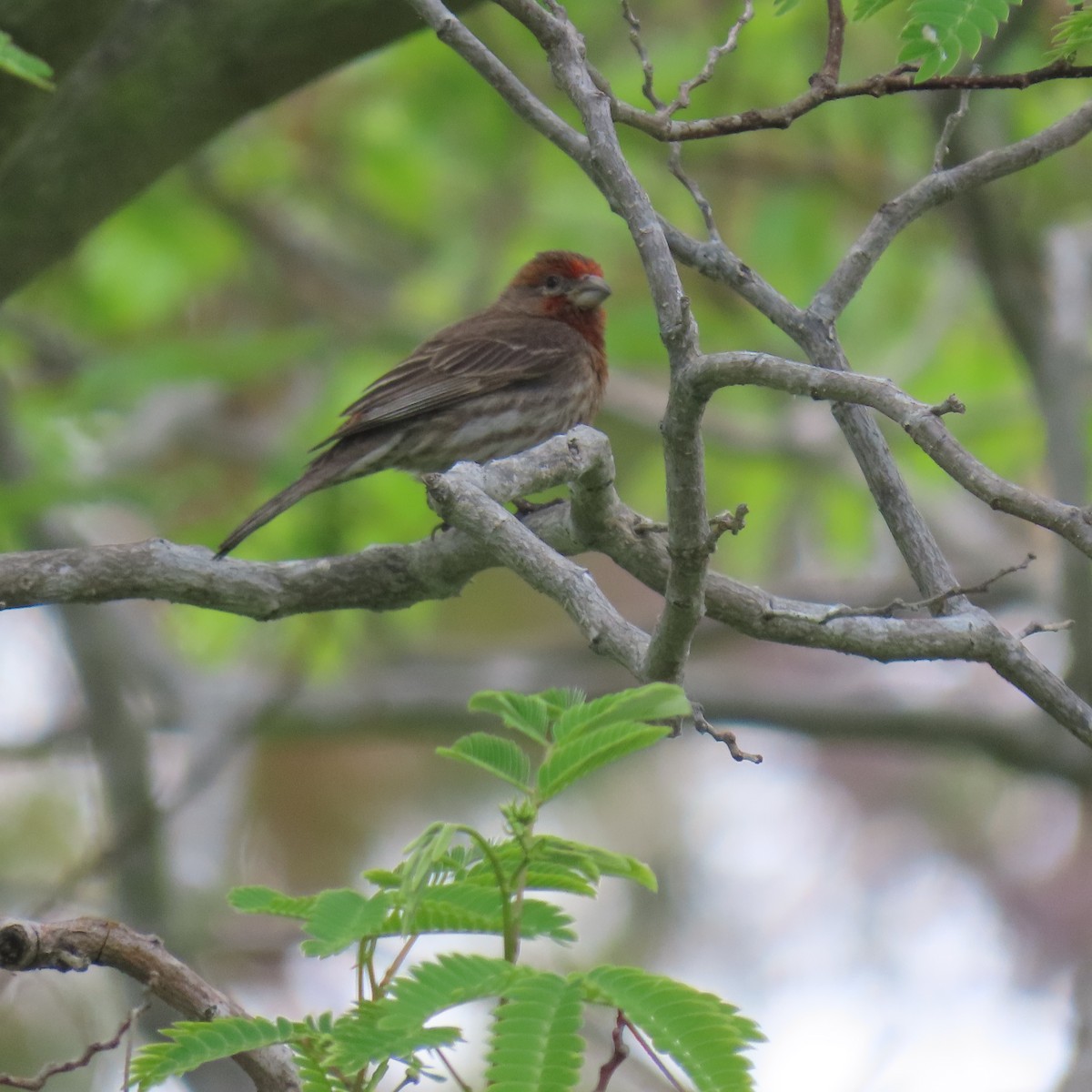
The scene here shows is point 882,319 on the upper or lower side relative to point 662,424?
upper

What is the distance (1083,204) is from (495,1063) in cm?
792

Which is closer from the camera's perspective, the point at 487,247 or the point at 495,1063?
the point at 495,1063

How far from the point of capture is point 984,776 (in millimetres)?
13203

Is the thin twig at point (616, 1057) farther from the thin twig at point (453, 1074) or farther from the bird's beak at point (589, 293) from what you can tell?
the bird's beak at point (589, 293)

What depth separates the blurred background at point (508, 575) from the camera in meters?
7.48

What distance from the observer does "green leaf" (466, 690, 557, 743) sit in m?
2.22

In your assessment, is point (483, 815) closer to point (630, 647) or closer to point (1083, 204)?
point (1083, 204)

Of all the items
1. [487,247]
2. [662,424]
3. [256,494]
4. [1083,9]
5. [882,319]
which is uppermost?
[882,319]

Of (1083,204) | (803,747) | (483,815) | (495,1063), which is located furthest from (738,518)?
(803,747)

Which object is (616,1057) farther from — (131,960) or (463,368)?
(463,368)

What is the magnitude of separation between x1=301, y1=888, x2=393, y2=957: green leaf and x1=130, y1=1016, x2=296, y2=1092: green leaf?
150mm

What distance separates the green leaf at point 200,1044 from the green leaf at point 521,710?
1.74 feet

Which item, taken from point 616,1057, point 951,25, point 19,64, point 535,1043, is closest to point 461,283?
point 19,64

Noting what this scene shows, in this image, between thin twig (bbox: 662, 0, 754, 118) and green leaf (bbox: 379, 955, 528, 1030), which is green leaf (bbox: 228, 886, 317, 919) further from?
thin twig (bbox: 662, 0, 754, 118)
